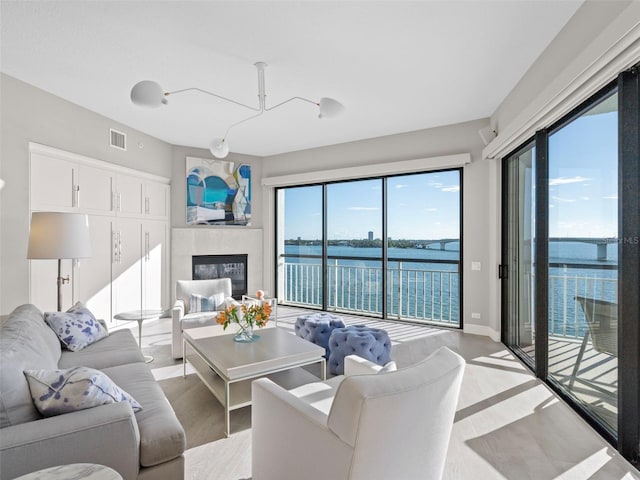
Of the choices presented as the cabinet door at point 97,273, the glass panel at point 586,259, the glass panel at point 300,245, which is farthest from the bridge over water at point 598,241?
the cabinet door at point 97,273

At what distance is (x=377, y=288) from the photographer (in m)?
5.45

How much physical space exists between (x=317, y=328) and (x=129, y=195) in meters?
3.22

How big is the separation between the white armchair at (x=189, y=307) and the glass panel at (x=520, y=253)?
308 cm

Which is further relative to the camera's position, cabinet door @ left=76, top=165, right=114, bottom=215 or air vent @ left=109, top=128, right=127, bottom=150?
air vent @ left=109, top=128, right=127, bottom=150

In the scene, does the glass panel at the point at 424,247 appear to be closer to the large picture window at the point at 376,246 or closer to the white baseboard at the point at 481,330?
the large picture window at the point at 376,246

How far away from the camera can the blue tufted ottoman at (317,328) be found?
342 cm

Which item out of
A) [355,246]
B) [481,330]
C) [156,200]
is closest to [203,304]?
[156,200]

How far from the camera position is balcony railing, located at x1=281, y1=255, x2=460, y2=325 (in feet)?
16.4

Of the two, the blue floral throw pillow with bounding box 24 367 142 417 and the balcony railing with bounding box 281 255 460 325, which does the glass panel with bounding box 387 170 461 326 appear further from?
the blue floral throw pillow with bounding box 24 367 142 417

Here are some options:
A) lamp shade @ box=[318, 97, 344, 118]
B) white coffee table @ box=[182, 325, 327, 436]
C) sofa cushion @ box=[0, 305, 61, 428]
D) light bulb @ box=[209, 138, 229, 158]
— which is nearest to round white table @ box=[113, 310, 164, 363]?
white coffee table @ box=[182, 325, 327, 436]

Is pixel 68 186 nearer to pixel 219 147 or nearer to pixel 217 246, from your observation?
pixel 219 147

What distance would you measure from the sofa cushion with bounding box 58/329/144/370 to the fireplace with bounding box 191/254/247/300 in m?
2.96

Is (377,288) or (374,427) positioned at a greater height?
(374,427)

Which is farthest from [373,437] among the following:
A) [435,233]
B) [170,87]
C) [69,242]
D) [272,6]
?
[435,233]
